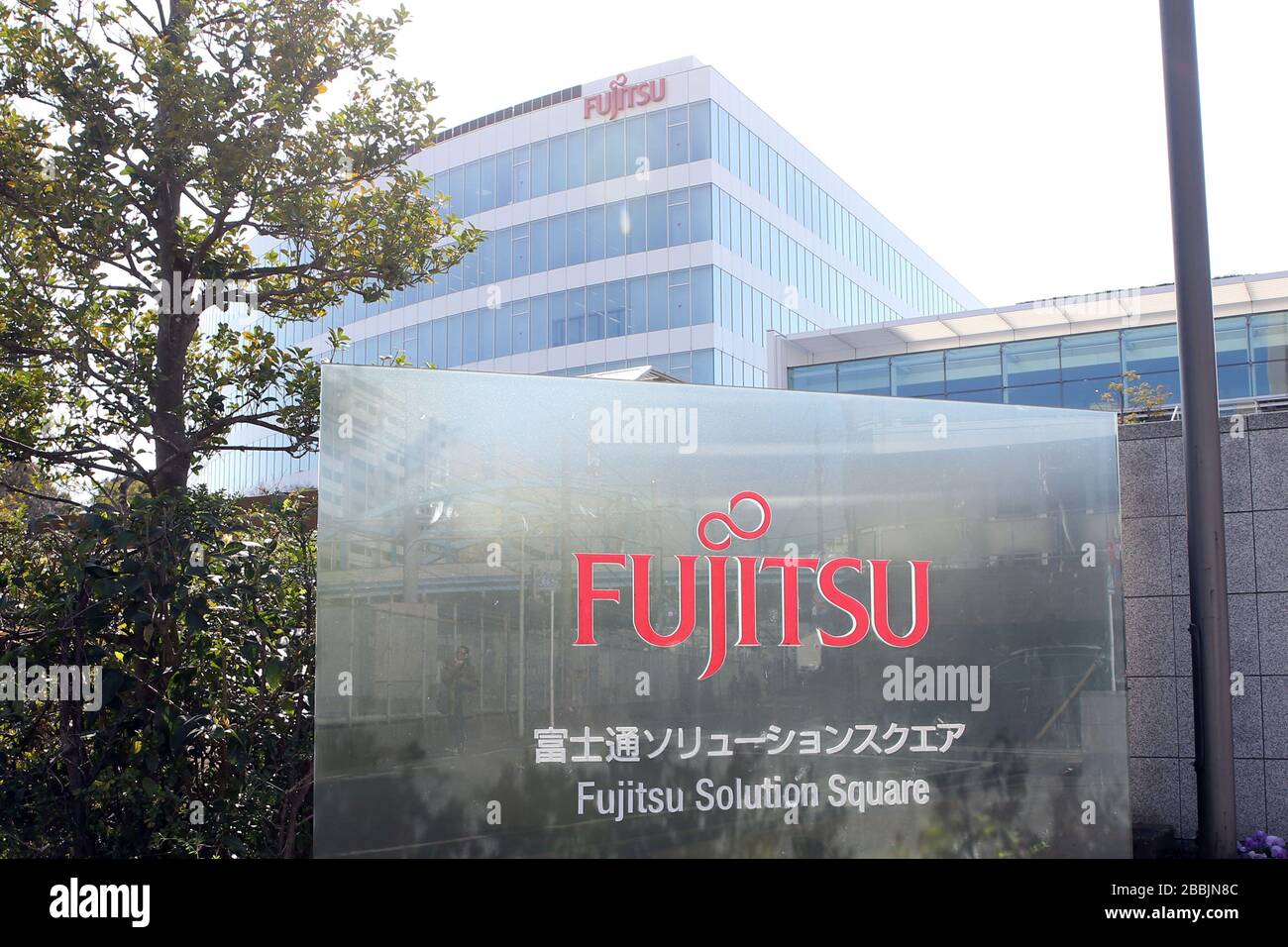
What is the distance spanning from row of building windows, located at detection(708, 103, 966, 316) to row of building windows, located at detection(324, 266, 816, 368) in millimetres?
4853

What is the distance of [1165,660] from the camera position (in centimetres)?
741

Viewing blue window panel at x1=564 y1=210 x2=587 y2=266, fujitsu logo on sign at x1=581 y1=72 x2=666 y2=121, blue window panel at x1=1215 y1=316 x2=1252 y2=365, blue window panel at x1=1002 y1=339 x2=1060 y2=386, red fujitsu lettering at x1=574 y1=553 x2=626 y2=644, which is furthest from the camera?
blue window panel at x1=564 y1=210 x2=587 y2=266

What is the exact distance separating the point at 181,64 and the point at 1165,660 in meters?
7.65

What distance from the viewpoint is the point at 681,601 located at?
5.96 metres

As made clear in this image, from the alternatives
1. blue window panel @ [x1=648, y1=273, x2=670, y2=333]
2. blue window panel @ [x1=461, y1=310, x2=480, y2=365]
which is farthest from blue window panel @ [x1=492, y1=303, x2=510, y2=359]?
blue window panel @ [x1=648, y1=273, x2=670, y2=333]

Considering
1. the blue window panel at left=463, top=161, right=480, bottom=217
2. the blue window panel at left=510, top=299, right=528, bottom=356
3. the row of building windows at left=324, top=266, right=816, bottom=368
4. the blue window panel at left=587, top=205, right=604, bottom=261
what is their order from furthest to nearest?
the blue window panel at left=463, top=161, right=480, bottom=217 < the blue window panel at left=510, top=299, right=528, bottom=356 < the blue window panel at left=587, top=205, right=604, bottom=261 < the row of building windows at left=324, top=266, right=816, bottom=368

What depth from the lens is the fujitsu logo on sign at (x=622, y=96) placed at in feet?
153

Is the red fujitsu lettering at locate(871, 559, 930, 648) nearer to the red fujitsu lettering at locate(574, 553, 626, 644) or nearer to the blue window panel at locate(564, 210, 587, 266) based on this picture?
the red fujitsu lettering at locate(574, 553, 626, 644)

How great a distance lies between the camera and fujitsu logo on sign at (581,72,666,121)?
46.8 m

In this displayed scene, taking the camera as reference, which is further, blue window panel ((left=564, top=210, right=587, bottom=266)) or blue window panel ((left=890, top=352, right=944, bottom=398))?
blue window panel ((left=564, top=210, right=587, bottom=266))

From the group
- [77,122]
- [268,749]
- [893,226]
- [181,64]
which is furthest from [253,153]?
[893,226]

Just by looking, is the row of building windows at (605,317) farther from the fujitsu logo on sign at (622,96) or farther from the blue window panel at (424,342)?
the fujitsu logo on sign at (622,96)

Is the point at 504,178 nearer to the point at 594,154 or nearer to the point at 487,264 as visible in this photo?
the point at 487,264

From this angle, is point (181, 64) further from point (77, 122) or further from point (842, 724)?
point (842, 724)
